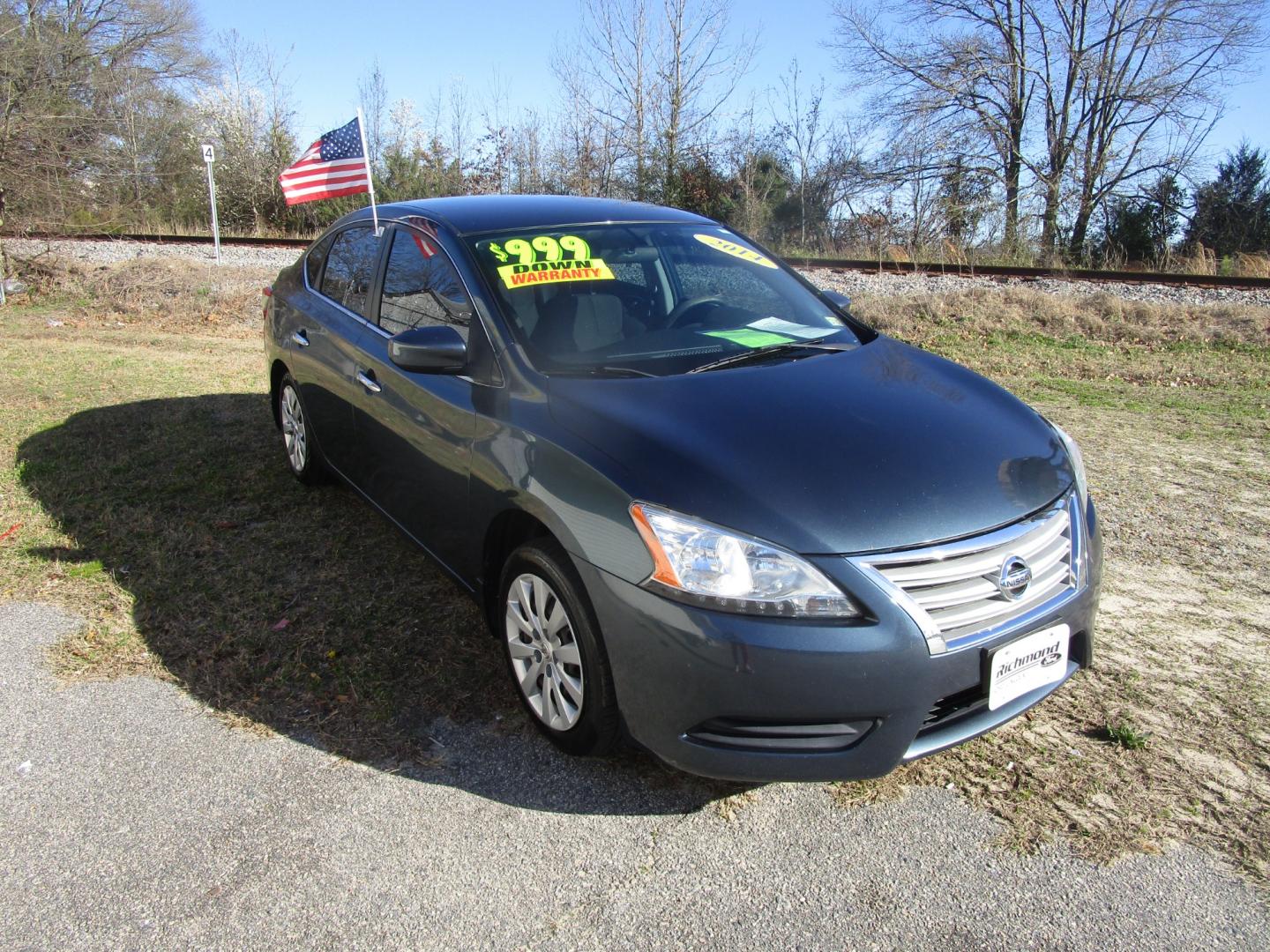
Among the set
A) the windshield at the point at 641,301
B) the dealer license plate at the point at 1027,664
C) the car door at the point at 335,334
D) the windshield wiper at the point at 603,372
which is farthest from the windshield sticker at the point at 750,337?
the car door at the point at 335,334

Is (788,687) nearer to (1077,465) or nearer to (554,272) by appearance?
(1077,465)

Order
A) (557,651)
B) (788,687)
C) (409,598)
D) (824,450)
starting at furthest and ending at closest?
(409,598), (557,651), (824,450), (788,687)

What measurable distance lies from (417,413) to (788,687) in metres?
1.98

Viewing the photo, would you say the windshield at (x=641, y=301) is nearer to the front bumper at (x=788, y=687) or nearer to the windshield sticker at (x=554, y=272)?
the windshield sticker at (x=554, y=272)

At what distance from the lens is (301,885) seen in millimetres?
2512

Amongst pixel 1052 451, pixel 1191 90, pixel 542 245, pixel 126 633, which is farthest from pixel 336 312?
pixel 1191 90

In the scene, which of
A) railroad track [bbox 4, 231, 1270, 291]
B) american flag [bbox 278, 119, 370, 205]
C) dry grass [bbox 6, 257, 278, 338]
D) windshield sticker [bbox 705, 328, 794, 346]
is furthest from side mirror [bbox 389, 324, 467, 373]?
railroad track [bbox 4, 231, 1270, 291]

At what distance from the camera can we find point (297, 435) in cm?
554

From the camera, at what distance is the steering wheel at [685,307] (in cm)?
363

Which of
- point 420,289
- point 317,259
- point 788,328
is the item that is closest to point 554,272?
point 420,289

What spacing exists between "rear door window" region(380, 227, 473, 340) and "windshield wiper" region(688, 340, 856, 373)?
36.0 inches

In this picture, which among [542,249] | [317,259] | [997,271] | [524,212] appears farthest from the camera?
[997,271]

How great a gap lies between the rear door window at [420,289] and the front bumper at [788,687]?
143 cm

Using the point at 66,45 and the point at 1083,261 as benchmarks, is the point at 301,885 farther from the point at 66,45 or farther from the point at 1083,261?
the point at 66,45
